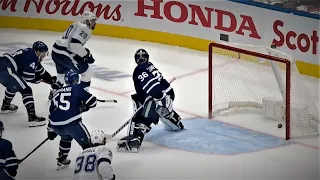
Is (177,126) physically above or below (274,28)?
below

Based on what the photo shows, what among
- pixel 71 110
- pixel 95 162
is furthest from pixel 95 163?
pixel 71 110

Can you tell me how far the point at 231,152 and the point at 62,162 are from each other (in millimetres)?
1041

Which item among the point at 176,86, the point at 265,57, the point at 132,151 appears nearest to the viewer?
the point at 132,151

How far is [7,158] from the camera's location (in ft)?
14.8

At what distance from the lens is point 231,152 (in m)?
5.31

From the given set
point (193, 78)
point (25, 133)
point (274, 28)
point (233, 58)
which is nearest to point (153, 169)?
point (25, 133)

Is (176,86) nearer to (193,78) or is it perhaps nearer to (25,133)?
(193,78)

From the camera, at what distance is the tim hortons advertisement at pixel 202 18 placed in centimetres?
686

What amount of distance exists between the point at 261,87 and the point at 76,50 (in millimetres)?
1344

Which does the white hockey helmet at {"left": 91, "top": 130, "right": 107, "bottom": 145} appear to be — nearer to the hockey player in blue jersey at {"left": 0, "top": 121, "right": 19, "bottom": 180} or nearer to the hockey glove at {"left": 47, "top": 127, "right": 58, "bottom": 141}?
the hockey glove at {"left": 47, "top": 127, "right": 58, "bottom": 141}

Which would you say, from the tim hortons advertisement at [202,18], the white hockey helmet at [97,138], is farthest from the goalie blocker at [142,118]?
the tim hortons advertisement at [202,18]

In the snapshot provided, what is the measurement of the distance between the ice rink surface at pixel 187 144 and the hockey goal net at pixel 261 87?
101mm

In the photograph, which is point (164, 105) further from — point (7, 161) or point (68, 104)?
point (7, 161)

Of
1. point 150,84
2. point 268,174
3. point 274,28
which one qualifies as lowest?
point 268,174
